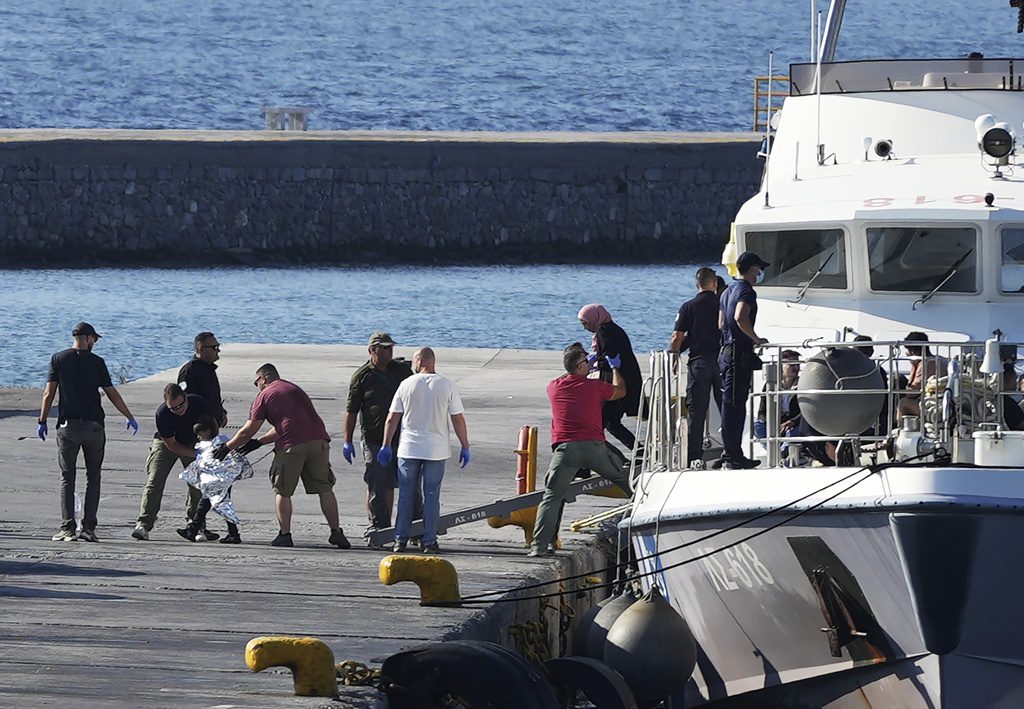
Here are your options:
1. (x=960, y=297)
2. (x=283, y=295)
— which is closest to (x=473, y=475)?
(x=960, y=297)

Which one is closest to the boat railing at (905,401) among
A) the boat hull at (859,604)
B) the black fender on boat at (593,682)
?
the boat hull at (859,604)

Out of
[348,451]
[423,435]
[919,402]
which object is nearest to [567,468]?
[423,435]

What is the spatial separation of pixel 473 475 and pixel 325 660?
28.1 feet

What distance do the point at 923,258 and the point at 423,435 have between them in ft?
11.6

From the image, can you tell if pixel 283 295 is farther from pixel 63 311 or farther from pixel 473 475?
pixel 473 475

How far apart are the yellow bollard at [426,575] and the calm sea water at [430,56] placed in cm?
7828

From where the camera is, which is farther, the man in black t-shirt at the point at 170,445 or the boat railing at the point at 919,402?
the man in black t-shirt at the point at 170,445

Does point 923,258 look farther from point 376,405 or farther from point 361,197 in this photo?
point 361,197

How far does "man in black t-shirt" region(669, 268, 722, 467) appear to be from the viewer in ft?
44.8

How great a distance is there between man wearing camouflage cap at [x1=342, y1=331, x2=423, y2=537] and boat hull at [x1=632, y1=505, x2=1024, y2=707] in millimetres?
3308

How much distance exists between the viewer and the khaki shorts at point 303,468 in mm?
14023

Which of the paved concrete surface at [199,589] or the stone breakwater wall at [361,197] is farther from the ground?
the stone breakwater wall at [361,197]

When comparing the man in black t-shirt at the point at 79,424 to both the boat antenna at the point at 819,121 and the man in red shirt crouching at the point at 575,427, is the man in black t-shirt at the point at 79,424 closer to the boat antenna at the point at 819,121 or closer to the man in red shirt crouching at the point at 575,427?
the man in red shirt crouching at the point at 575,427

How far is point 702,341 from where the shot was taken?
14.1 meters
